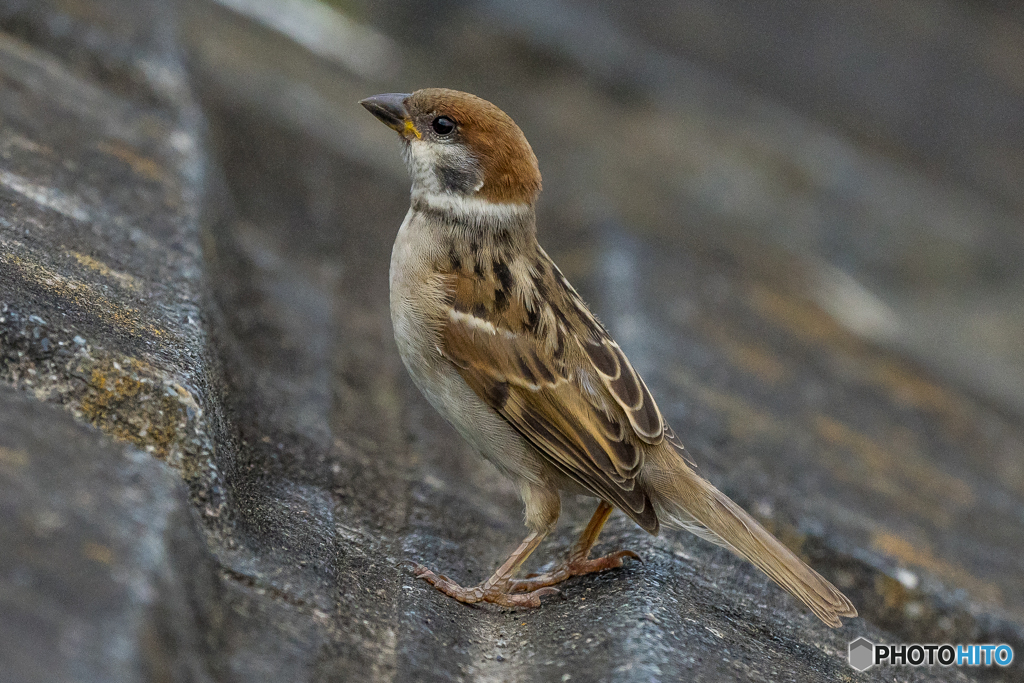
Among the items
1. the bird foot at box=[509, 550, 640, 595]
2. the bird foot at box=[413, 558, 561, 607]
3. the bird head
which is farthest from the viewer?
the bird head

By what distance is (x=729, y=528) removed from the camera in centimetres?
304

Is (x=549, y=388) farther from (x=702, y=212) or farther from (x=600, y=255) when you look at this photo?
(x=702, y=212)

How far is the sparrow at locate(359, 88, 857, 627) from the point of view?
3.08m

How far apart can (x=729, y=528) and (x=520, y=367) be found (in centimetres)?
82

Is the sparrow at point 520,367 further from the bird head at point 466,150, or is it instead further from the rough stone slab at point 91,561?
the rough stone slab at point 91,561

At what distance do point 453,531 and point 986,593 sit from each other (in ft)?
6.49

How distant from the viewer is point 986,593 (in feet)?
12.1

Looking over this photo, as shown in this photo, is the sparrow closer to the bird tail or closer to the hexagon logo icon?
the bird tail

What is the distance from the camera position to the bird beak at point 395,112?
367 cm

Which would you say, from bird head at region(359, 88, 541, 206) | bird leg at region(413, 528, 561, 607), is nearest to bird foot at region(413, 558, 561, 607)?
bird leg at region(413, 528, 561, 607)

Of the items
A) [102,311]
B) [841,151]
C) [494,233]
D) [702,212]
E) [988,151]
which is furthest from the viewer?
[988,151]

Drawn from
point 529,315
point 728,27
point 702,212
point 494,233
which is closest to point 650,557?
point 529,315

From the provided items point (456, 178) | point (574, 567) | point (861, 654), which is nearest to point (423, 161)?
point (456, 178)

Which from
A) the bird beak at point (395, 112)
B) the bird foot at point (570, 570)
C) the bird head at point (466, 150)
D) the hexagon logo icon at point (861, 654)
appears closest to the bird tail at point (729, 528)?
the hexagon logo icon at point (861, 654)
